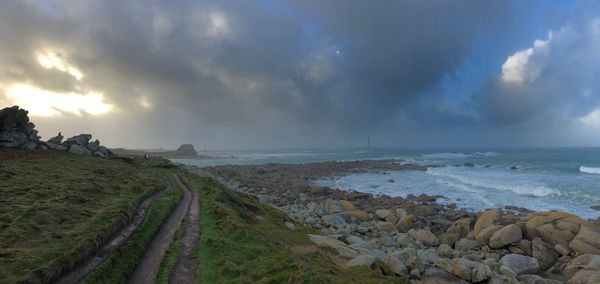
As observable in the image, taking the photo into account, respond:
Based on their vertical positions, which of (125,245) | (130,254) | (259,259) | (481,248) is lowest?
(481,248)

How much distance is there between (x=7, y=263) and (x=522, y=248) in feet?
A: 81.4

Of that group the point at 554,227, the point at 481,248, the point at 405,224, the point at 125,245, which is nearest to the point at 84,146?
Answer: the point at 125,245

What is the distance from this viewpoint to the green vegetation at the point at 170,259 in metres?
11.0

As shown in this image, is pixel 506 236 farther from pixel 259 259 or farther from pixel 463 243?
pixel 259 259

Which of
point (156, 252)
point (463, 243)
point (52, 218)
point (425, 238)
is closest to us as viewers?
point (156, 252)

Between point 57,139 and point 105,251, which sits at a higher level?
point 57,139

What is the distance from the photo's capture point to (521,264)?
16.5m

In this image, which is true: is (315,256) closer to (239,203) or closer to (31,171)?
(239,203)

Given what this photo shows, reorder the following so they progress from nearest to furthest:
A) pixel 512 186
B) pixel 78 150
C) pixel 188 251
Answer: pixel 188 251, pixel 512 186, pixel 78 150

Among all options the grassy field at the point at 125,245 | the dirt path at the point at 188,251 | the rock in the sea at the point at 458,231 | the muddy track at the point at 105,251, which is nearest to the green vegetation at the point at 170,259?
the grassy field at the point at 125,245

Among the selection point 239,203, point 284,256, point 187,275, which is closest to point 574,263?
point 284,256

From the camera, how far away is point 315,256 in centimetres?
1407

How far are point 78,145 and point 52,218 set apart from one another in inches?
1652

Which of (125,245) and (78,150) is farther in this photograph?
(78,150)
